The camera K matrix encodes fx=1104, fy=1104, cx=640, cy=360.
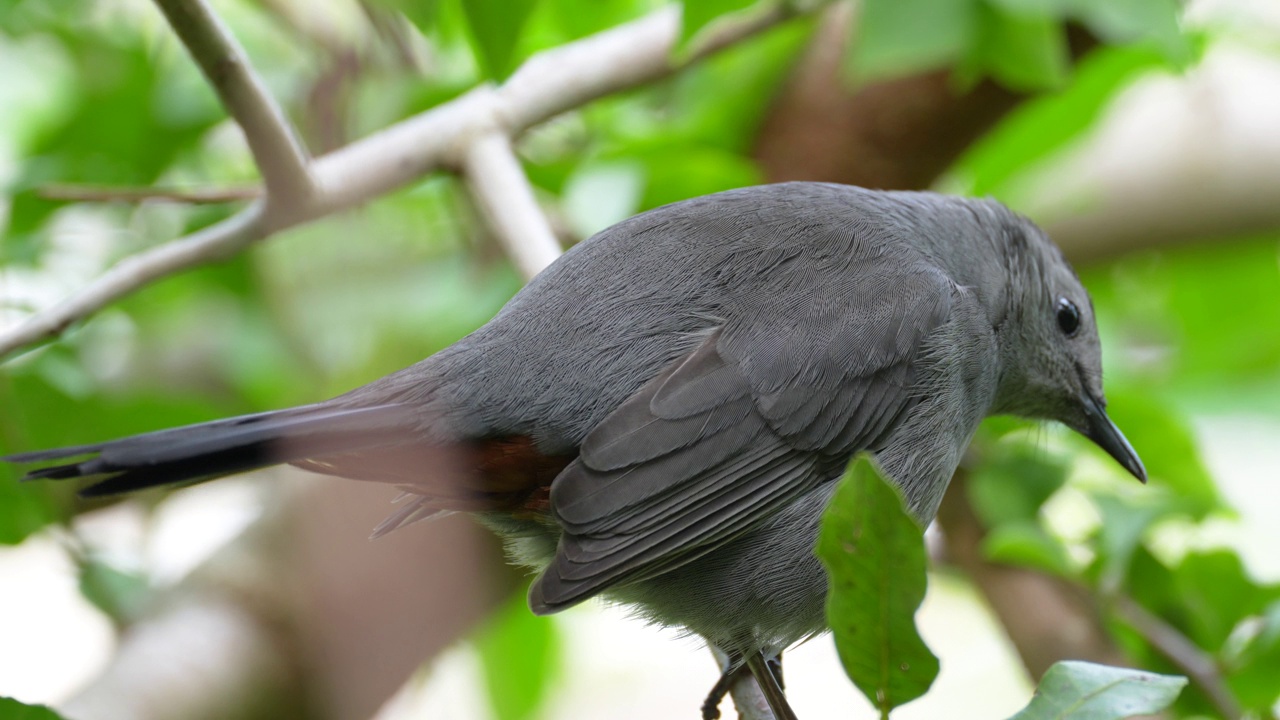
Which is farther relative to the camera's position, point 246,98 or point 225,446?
point 246,98

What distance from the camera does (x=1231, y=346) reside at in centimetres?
389

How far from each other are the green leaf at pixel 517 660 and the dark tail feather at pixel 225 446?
1.75 m

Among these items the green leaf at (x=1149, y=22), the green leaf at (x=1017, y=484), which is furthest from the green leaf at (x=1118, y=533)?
the green leaf at (x=1149, y=22)

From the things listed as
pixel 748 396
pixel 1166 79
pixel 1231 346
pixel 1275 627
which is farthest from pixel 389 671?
pixel 1166 79

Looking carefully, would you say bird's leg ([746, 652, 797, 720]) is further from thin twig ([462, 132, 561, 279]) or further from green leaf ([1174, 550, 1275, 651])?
green leaf ([1174, 550, 1275, 651])

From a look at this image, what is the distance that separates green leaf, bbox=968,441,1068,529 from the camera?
9.55ft

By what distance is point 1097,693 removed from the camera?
4.34 feet

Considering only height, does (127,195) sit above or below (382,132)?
below

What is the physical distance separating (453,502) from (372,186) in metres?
0.89

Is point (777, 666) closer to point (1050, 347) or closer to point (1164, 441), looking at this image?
point (1050, 347)

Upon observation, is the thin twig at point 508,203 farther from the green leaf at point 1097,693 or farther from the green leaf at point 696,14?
the green leaf at point 1097,693

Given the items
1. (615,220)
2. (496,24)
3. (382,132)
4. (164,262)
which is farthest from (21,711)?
(615,220)

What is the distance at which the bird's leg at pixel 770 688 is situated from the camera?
1.97 meters

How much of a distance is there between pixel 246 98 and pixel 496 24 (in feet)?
1.55
